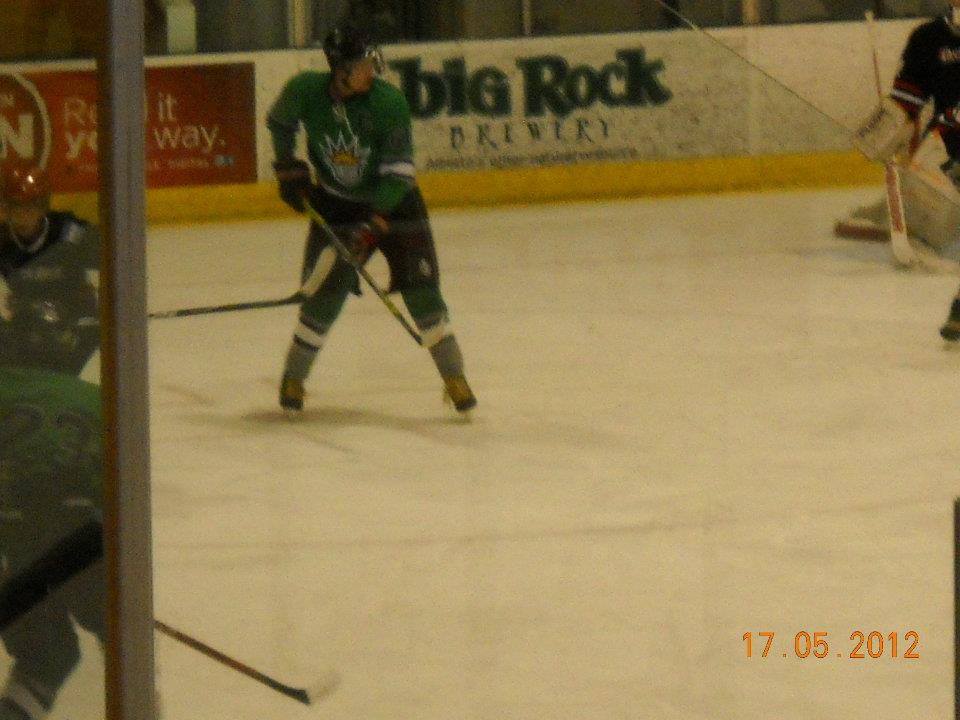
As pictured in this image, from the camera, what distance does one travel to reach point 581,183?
203 centimetres

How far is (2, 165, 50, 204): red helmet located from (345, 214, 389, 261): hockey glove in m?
0.62

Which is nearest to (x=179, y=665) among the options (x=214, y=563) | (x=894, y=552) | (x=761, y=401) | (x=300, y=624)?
(x=300, y=624)

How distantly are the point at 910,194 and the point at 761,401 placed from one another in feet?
2.98

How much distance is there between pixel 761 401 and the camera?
268 cm

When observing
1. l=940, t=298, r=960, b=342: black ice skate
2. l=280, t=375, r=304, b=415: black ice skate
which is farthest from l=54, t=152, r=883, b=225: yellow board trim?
l=940, t=298, r=960, b=342: black ice skate

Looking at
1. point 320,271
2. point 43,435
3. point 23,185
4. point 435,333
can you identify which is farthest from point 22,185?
point 435,333

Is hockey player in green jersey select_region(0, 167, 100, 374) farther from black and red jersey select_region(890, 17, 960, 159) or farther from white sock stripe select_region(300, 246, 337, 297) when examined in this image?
black and red jersey select_region(890, 17, 960, 159)

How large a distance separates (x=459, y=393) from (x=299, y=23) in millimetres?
958

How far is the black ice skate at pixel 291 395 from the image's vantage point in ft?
7.60

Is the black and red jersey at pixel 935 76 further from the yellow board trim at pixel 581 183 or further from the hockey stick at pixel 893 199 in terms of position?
the yellow board trim at pixel 581 183

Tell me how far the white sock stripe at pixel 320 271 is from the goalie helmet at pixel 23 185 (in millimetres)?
786

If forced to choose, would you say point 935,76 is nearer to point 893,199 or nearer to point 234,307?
point 893,199

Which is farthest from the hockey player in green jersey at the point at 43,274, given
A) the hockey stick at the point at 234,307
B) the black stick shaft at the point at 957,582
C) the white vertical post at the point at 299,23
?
the hockey stick at the point at 234,307

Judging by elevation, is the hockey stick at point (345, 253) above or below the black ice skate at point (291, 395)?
above
